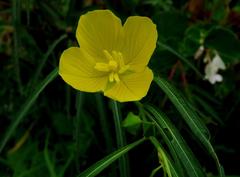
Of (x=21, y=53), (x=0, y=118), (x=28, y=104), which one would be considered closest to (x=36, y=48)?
(x=21, y=53)

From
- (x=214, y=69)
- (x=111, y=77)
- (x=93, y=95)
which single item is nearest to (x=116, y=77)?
(x=111, y=77)

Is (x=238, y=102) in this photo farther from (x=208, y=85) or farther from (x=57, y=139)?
(x=57, y=139)

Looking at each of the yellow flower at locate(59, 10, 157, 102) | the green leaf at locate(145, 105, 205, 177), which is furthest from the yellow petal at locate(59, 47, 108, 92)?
the green leaf at locate(145, 105, 205, 177)

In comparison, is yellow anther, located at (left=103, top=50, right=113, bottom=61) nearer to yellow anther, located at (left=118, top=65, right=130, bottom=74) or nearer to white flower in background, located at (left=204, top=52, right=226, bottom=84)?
yellow anther, located at (left=118, top=65, right=130, bottom=74)

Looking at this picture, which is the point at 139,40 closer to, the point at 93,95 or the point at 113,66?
the point at 113,66

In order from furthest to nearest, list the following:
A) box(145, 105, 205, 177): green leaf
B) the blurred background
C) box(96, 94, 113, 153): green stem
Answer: the blurred background, box(96, 94, 113, 153): green stem, box(145, 105, 205, 177): green leaf

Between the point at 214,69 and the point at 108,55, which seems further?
the point at 214,69
